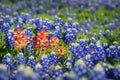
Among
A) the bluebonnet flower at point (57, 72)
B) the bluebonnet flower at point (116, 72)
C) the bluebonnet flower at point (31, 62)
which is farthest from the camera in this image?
the bluebonnet flower at point (31, 62)

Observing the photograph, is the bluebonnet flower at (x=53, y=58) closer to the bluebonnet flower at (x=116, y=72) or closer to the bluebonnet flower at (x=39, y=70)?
the bluebonnet flower at (x=39, y=70)

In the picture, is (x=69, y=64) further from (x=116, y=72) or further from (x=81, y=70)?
(x=81, y=70)

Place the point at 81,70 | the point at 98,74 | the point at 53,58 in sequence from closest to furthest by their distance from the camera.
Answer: the point at 98,74
the point at 81,70
the point at 53,58

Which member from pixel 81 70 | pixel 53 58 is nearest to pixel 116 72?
pixel 81 70

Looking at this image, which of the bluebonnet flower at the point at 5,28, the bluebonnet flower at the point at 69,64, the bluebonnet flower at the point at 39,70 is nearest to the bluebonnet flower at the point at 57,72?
the bluebonnet flower at the point at 39,70

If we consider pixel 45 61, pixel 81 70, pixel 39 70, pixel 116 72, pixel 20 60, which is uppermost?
pixel 20 60

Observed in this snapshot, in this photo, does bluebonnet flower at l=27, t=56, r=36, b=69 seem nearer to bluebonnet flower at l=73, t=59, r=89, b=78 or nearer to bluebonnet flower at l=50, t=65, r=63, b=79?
bluebonnet flower at l=50, t=65, r=63, b=79

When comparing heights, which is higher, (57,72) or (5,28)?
(5,28)

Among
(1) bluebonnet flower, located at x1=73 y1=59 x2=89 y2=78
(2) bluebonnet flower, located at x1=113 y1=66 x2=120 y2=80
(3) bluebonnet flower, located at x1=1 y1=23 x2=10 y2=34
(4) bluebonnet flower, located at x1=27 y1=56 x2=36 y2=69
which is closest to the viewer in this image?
(1) bluebonnet flower, located at x1=73 y1=59 x2=89 y2=78

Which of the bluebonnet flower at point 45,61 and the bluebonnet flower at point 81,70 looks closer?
the bluebonnet flower at point 81,70

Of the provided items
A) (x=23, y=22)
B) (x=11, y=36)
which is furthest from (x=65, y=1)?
(x=11, y=36)

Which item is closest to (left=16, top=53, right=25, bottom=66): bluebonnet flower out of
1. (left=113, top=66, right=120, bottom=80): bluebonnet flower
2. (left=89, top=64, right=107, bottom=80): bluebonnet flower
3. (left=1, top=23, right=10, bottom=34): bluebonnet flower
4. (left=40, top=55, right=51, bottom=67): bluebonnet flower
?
(left=40, top=55, right=51, bottom=67): bluebonnet flower

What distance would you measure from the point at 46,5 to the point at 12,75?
919cm

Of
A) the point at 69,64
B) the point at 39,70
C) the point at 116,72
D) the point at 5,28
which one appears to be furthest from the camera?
the point at 5,28
